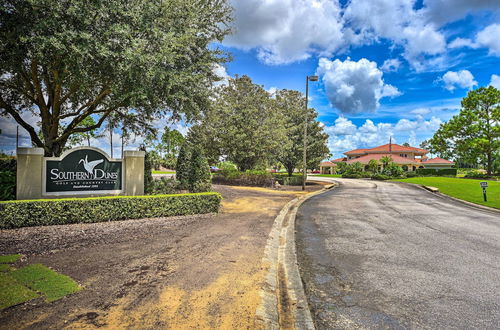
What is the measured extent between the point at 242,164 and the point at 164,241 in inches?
894

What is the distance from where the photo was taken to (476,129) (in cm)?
4000

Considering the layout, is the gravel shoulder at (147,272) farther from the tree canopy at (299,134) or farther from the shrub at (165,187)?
the tree canopy at (299,134)

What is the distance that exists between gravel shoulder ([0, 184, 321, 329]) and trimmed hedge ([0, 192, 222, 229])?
0.44 m

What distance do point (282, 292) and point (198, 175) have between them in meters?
11.3

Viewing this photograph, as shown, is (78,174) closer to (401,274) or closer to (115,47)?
(115,47)

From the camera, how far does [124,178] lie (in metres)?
11.3

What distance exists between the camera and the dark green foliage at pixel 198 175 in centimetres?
1477

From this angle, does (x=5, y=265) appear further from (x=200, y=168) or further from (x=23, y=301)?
(x=200, y=168)

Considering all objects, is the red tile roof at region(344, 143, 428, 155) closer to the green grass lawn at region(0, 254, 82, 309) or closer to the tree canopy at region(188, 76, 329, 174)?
the tree canopy at region(188, 76, 329, 174)

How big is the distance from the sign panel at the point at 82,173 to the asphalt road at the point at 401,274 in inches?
317

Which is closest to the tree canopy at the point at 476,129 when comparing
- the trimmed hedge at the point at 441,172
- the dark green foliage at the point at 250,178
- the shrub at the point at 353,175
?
the trimmed hedge at the point at 441,172

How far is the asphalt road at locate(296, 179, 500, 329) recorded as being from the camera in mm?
3564

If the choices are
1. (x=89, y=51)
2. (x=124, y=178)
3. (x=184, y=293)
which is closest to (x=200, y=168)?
(x=124, y=178)

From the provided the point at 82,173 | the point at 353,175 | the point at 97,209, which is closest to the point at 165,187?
the point at 82,173
